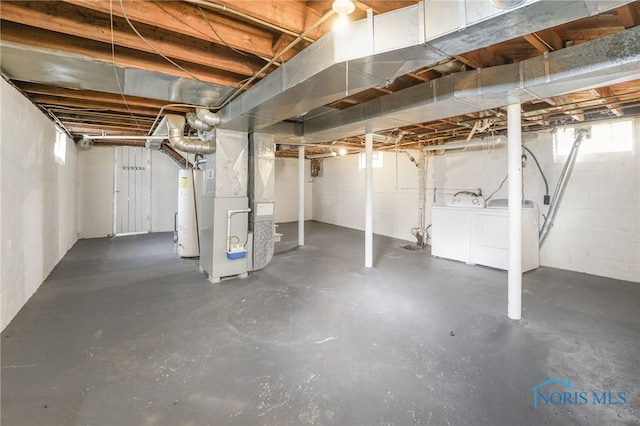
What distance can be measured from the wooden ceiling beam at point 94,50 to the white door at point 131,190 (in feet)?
18.2

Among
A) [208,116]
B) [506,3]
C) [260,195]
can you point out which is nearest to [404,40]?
[506,3]

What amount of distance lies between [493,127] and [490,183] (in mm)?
1177

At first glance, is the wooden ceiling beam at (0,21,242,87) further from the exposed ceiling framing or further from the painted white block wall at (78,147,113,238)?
the painted white block wall at (78,147,113,238)

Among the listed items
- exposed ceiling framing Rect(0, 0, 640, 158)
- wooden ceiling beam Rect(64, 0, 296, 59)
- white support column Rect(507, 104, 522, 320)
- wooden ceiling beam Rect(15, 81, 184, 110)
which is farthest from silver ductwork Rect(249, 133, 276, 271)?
white support column Rect(507, 104, 522, 320)

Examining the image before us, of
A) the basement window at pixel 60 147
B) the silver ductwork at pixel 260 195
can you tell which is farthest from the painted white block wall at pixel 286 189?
the basement window at pixel 60 147

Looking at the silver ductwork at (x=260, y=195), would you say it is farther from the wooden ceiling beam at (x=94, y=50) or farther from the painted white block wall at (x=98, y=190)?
the painted white block wall at (x=98, y=190)

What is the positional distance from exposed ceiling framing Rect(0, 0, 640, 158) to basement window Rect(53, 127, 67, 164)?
126 centimetres

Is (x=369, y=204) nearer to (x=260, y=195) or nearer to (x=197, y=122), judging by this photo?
(x=260, y=195)

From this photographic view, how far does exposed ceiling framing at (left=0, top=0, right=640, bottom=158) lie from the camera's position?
1656 mm

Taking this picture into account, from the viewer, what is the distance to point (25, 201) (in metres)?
2.79

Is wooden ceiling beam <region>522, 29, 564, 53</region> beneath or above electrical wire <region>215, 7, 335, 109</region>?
above

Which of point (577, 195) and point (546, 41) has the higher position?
point (546, 41)

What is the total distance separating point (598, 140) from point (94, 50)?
602 centimetres

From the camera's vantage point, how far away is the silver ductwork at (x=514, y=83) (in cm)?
179
